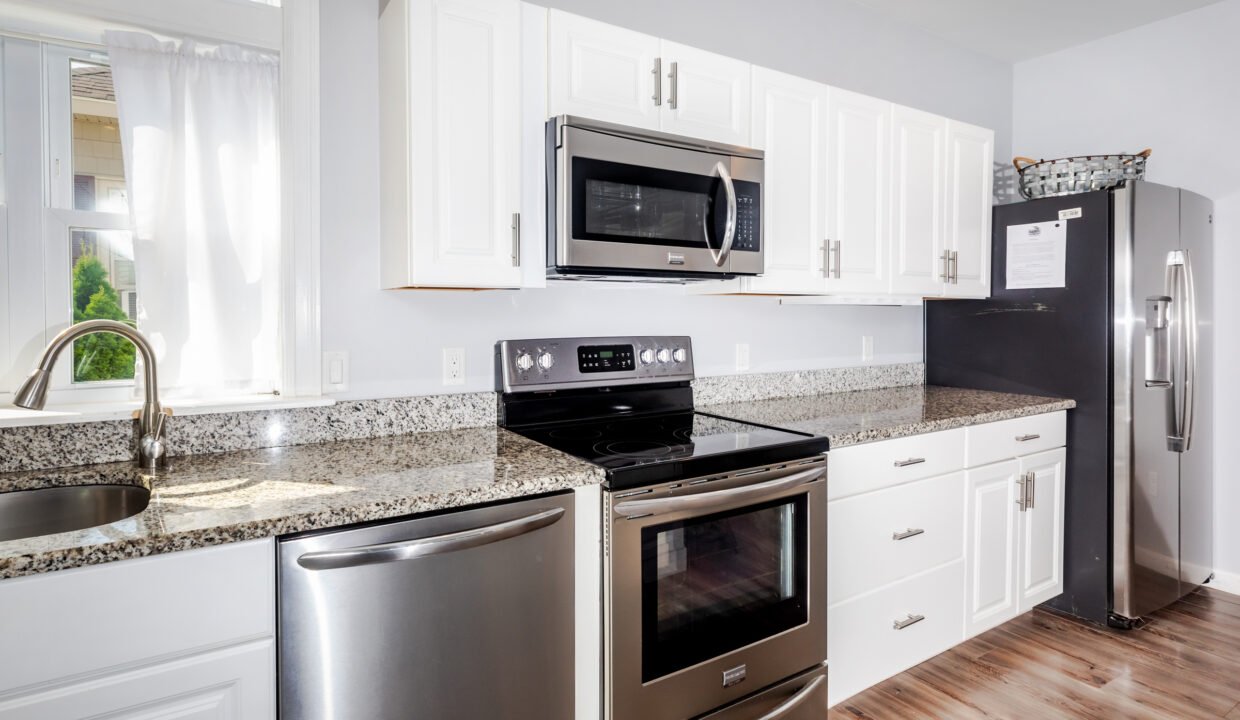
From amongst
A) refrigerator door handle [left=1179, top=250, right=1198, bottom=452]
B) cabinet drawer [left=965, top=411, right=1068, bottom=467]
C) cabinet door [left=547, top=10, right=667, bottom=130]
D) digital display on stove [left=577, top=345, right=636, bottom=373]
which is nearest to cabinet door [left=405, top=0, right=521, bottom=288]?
cabinet door [left=547, top=10, right=667, bottom=130]

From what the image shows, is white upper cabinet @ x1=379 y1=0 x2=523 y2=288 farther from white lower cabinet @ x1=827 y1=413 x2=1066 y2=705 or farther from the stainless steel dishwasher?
white lower cabinet @ x1=827 y1=413 x2=1066 y2=705

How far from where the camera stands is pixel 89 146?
166 centimetres

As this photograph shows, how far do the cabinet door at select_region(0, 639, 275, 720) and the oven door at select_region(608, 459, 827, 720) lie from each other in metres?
0.70

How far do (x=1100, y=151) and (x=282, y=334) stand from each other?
3700mm

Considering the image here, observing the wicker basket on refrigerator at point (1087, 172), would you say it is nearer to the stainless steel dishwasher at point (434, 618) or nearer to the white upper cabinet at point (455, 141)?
the white upper cabinet at point (455, 141)

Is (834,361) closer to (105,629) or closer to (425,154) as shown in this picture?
(425,154)

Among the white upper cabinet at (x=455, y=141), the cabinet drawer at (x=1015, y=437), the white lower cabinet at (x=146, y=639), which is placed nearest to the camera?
the white lower cabinet at (x=146, y=639)

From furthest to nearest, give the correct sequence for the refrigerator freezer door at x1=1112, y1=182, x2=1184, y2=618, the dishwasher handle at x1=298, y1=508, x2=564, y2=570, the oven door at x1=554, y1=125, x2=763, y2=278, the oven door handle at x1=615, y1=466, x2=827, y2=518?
the refrigerator freezer door at x1=1112, y1=182, x2=1184, y2=618
the oven door at x1=554, y1=125, x2=763, y2=278
the oven door handle at x1=615, y1=466, x2=827, y2=518
the dishwasher handle at x1=298, y1=508, x2=564, y2=570

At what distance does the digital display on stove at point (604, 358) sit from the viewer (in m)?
2.13

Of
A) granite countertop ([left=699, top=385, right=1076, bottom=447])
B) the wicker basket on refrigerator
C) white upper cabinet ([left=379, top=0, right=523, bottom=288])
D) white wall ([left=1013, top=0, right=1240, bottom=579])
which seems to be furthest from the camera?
white wall ([left=1013, top=0, right=1240, bottom=579])

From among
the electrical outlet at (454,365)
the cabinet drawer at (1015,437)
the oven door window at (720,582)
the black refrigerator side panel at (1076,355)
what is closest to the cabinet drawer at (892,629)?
the oven door window at (720,582)

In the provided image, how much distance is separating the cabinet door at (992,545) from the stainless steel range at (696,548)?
2.74 feet

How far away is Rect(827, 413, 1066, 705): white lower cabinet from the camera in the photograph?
1996 millimetres

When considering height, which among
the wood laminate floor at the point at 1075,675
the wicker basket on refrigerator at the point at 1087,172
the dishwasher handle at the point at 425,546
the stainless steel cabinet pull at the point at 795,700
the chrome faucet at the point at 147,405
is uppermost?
the wicker basket on refrigerator at the point at 1087,172
